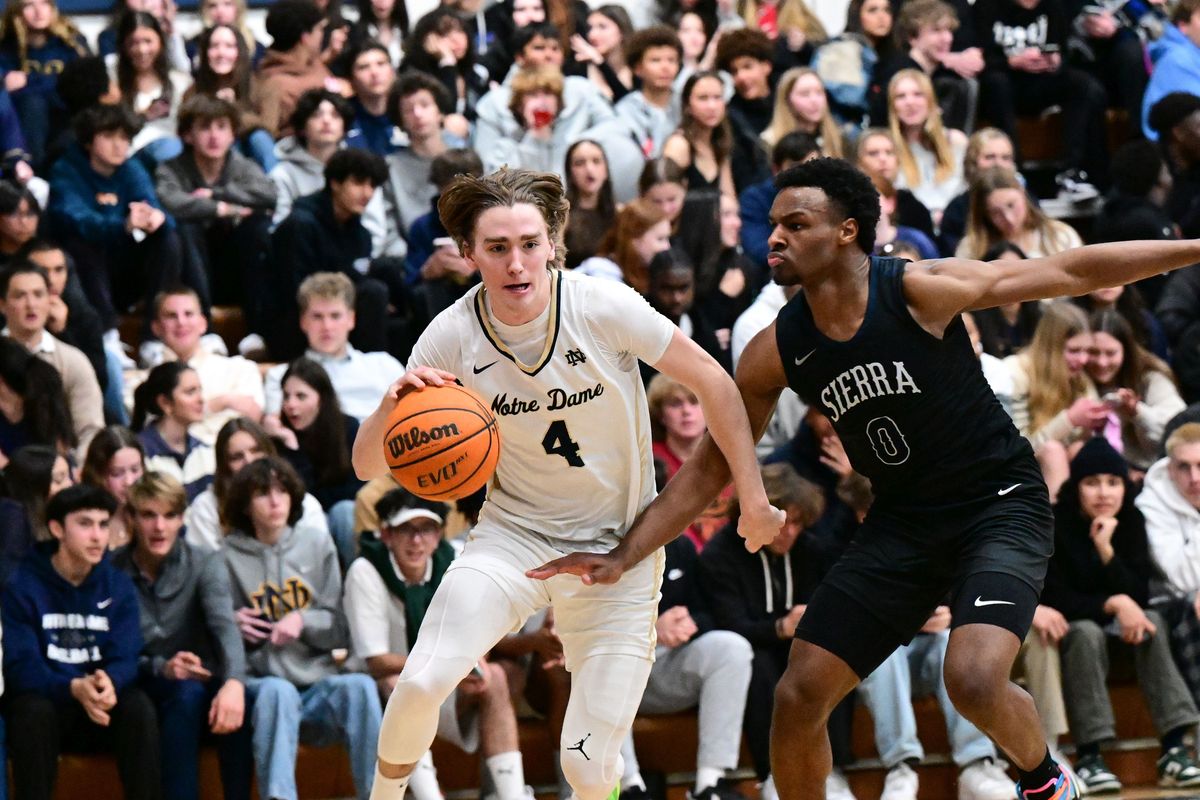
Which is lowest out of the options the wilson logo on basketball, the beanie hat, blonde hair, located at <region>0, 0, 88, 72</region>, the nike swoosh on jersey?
the nike swoosh on jersey

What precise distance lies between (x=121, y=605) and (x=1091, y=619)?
4292 mm

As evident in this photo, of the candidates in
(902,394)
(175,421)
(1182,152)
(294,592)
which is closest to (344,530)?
(294,592)

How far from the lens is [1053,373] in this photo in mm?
9398

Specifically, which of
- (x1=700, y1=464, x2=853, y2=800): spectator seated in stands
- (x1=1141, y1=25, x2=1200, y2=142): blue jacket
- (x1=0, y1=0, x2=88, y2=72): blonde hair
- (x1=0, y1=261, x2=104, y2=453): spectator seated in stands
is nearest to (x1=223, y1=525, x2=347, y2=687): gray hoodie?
(x1=0, y1=261, x2=104, y2=453): spectator seated in stands

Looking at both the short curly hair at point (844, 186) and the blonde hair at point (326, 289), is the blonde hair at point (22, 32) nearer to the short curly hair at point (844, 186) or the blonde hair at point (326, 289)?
the blonde hair at point (326, 289)

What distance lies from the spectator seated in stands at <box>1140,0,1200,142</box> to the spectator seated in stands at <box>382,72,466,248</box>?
448 centimetres

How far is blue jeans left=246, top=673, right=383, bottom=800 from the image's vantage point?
775 cm

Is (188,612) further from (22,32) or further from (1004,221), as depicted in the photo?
(1004,221)

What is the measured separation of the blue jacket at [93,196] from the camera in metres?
9.98

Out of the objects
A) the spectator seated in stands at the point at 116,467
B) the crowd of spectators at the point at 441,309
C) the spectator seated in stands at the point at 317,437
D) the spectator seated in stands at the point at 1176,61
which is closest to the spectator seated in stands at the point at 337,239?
the crowd of spectators at the point at 441,309

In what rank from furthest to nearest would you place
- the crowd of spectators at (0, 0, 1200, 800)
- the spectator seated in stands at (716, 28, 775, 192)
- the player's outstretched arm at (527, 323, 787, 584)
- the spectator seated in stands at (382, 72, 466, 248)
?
the spectator seated in stands at (716, 28, 775, 192) < the spectator seated in stands at (382, 72, 466, 248) < the crowd of spectators at (0, 0, 1200, 800) < the player's outstretched arm at (527, 323, 787, 584)

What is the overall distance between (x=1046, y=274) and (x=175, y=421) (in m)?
4.88

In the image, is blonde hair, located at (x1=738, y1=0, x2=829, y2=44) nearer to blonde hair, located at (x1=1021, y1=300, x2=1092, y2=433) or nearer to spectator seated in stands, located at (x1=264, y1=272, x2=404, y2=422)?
blonde hair, located at (x1=1021, y1=300, x2=1092, y2=433)

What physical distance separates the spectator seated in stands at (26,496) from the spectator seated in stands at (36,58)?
316 cm
